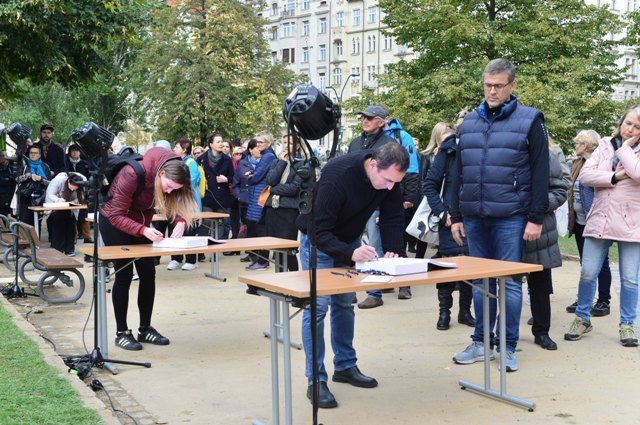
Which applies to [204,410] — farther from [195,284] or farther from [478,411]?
[195,284]

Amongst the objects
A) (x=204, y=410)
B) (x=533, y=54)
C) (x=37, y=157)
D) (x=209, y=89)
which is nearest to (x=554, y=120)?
(x=533, y=54)

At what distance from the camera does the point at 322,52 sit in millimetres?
90438

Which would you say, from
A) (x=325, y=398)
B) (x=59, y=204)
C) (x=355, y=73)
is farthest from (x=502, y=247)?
(x=355, y=73)

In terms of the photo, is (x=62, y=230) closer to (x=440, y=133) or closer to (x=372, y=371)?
(x=440, y=133)

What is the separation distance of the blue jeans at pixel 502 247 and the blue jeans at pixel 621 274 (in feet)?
3.77

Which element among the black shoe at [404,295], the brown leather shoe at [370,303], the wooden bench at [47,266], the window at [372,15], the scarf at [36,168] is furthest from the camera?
the window at [372,15]

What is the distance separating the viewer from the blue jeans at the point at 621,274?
7.46 meters

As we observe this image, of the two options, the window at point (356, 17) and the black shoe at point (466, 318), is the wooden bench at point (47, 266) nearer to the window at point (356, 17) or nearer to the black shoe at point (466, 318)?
the black shoe at point (466, 318)

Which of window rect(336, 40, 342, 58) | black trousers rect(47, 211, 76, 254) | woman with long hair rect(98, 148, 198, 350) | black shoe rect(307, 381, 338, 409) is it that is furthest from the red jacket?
window rect(336, 40, 342, 58)

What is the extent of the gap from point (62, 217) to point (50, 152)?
2.45 meters

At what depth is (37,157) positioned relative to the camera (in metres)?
14.9

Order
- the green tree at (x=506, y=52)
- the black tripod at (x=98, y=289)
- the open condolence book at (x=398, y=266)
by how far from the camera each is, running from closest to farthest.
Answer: the open condolence book at (x=398, y=266) → the black tripod at (x=98, y=289) → the green tree at (x=506, y=52)

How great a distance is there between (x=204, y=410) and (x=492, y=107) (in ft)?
9.88

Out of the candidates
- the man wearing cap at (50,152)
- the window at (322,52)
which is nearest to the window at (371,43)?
the window at (322,52)
